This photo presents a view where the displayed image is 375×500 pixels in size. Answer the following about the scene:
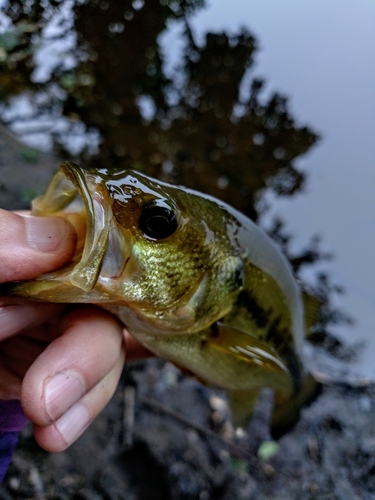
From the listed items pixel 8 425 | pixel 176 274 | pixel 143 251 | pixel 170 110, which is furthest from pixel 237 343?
pixel 170 110

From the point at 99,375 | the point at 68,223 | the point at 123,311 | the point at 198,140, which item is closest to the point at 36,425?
the point at 99,375

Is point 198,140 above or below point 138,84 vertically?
below

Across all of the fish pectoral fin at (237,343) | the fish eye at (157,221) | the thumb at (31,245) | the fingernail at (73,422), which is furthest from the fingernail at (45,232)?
the fish pectoral fin at (237,343)

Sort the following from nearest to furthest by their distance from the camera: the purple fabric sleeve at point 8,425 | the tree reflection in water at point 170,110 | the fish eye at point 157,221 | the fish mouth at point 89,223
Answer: the fish mouth at point 89,223 < the fish eye at point 157,221 < the purple fabric sleeve at point 8,425 < the tree reflection in water at point 170,110

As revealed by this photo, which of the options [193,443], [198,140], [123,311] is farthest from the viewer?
[198,140]

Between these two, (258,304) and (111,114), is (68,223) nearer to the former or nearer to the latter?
(258,304)

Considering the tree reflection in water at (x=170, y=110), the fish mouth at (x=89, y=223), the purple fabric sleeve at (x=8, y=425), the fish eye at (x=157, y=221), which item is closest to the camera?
the fish mouth at (x=89, y=223)

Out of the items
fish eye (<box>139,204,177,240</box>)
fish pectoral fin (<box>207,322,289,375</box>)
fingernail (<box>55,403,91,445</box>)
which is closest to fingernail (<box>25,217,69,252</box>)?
fish eye (<box>139,204,177,240</box>)

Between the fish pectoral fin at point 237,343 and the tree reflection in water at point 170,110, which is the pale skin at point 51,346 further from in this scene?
the tree reflection in water at point 170,110
